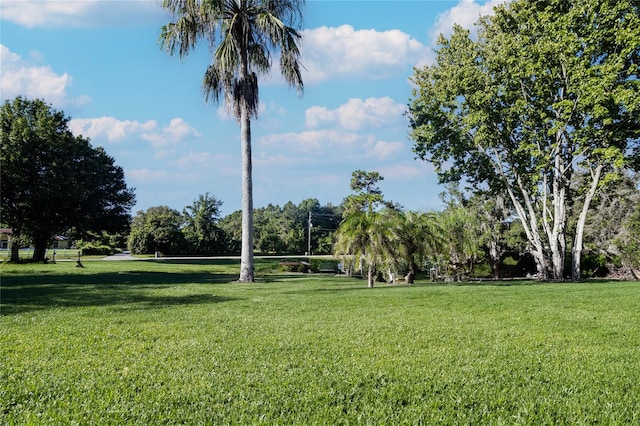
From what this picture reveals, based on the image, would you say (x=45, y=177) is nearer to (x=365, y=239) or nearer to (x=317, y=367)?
(x=365, y=239)

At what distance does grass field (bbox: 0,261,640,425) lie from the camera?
3.54m

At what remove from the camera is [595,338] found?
20.9ft

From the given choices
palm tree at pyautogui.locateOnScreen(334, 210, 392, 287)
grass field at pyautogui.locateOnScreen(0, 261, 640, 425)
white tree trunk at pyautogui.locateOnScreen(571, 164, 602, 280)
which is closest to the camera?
grass field at pyautogui.locateOnScreen(0, 261, 640, 425)

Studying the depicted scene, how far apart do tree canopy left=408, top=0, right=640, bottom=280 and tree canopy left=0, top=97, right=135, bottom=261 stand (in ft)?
67.8

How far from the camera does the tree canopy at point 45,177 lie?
25.2m

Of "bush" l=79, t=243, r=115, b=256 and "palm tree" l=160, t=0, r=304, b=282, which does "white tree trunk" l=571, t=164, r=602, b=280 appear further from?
"bush" l=79, t=243, r=115, b=256

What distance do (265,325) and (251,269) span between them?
1111 cm

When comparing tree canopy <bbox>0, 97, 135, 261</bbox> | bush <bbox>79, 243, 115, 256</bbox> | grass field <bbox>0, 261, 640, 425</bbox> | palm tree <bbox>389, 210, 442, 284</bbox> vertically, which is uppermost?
tree canopy <bbox>0, 97, 135, 261</bbox>

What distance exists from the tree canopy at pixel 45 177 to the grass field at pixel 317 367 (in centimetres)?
1957

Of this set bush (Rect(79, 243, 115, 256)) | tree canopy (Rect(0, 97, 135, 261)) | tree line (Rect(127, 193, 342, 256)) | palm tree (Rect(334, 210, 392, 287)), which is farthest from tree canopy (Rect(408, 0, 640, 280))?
bush (Rect(79, 243, 115, 256))

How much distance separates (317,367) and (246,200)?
14.0 metres

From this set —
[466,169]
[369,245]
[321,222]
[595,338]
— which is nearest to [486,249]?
[466,169]

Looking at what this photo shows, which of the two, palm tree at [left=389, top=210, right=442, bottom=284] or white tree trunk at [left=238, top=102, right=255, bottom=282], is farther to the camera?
white tree trunk at [left=238, top=102, right=255, bottom=282]

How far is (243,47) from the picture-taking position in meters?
18.5
